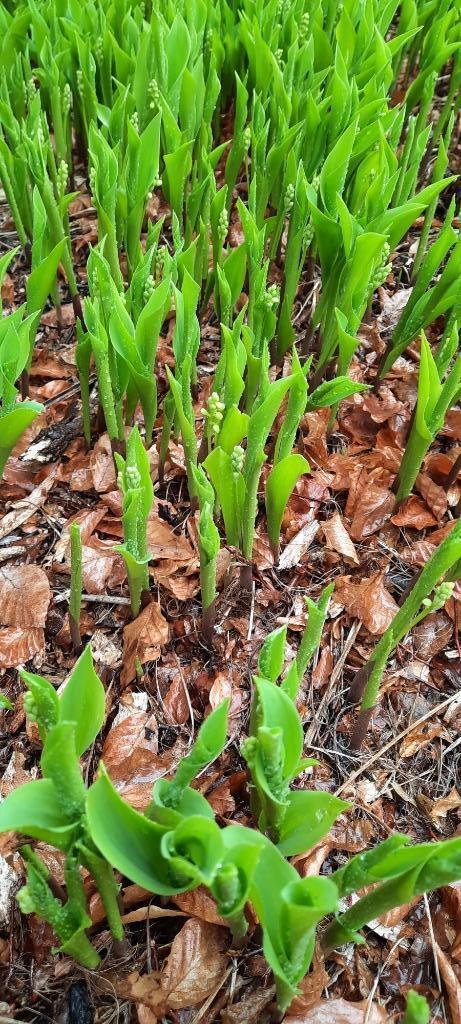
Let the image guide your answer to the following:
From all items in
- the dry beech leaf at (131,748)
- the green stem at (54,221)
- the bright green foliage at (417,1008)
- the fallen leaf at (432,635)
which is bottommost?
the fallen leaf at (432,635)

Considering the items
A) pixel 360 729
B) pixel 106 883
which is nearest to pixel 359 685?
pixel 360 729

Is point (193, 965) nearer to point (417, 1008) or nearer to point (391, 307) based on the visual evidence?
point (417, 1008)

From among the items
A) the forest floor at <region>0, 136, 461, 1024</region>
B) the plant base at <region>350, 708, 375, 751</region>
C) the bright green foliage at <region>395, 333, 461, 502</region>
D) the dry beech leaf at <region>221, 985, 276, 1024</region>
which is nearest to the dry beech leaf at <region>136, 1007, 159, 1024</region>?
the forest floor at <region>0, 136, 461, 1024</region>

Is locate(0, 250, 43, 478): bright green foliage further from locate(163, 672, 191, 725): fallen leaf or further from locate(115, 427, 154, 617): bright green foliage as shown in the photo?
locate(163, 672, 191, 725): fallen leaf

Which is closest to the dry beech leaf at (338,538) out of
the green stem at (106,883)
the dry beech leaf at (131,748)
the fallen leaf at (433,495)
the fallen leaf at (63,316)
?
the fallen leaf at (433,495)

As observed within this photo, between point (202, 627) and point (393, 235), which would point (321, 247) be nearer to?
point (393, 235)

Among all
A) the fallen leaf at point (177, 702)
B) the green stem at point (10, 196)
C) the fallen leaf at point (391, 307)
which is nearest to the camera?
the fallen leaf at point (177, 702)

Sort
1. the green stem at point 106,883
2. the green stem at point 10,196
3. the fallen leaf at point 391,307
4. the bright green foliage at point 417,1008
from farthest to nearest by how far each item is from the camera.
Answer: the fallen leaf at point 391,307 < the green stem at point 10,196 < the green stem at point 106,883 < the bright green foliage at point 417,1008

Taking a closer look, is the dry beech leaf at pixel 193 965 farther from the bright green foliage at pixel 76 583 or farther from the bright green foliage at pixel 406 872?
the bright green foliage at pixel 76 583
